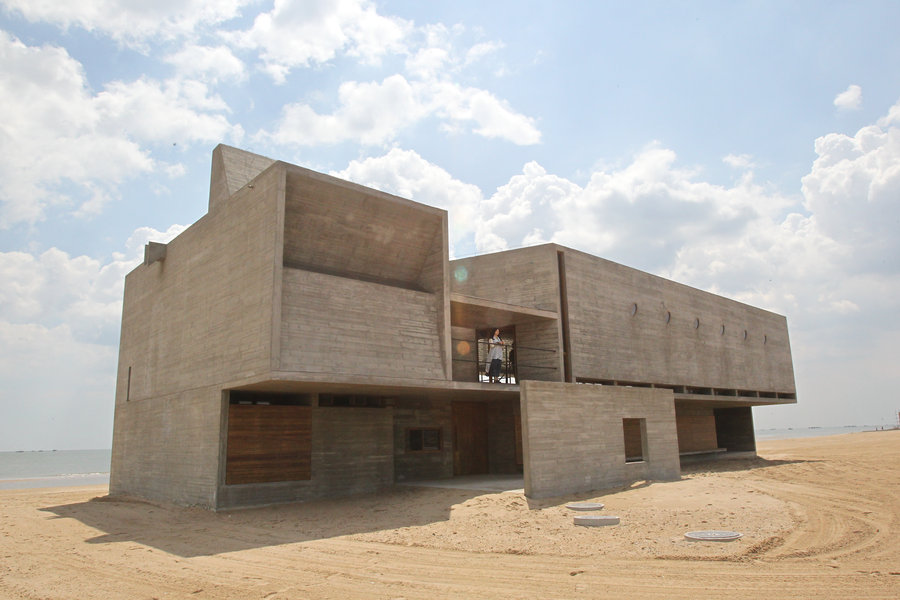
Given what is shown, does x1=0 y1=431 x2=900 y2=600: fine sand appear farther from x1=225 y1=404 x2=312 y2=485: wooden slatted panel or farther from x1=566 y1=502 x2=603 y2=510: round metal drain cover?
x1=225 y1=404 x2=312 y2=485: wooden slatted panel

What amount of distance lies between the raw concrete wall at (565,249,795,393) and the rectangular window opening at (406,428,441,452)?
494 cm

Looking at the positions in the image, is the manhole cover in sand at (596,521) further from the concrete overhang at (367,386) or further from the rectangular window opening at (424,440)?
the rectangular window opening at (424,440)

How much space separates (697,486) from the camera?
47.2 feet

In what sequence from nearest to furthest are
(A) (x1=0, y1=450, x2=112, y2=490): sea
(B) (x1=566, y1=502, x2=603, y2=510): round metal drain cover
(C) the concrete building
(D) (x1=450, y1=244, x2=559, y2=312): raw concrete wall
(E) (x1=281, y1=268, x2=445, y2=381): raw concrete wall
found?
1. (B) (x1=566, y1=502, x2=603, y2=510): round metal drain cover
2. (E) (x1=281, y1=268, x2=445, y2=381): raw concrete wall
3. (C) the concrete building
4. (D) (x1=450, y1=244, x2=559, y2=312): raw concrete wall
5. (A) (x1=0, y1=450, x2=112, y2=490): sea

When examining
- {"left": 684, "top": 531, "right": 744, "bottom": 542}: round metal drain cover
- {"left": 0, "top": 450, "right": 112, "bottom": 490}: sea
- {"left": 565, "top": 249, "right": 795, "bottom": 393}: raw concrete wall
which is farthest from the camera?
{"left": 0, "top": 450, "right": 112, "bottom": 490}: sea

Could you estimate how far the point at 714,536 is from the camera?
8.59 m

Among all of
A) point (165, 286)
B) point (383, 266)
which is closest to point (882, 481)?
point (383, 266)

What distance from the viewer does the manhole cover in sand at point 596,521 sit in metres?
10.1

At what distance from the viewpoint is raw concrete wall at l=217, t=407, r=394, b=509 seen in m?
14.9

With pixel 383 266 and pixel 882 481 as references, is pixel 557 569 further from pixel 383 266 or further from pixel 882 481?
pixel 882 481

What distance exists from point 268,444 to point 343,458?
2.22 m

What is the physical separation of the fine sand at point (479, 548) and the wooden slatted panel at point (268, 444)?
972mm

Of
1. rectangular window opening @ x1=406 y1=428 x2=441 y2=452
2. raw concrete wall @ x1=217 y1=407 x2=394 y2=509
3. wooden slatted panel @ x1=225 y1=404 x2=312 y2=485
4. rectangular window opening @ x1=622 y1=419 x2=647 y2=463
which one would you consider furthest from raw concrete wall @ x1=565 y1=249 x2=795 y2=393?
wooden slatted panel @ x1=225 y1=404 x2=312 y2=485

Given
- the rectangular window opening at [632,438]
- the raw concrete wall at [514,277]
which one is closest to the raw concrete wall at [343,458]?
the raw concrete wall at [514,277]
